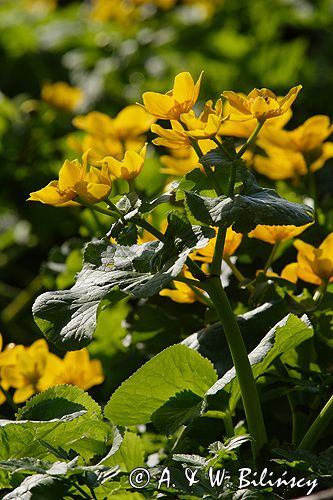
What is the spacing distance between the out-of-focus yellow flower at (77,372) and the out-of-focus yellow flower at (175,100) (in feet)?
1.61

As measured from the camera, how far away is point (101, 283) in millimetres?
1021

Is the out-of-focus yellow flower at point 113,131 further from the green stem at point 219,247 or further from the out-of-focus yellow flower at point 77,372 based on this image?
the green stem at point 219,247

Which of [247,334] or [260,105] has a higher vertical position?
[260,105]

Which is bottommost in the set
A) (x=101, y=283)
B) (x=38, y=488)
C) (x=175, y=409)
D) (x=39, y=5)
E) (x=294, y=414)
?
(x=39, y=5)

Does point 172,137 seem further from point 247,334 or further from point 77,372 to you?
point 77,372

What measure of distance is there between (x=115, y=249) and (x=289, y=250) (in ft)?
1.75

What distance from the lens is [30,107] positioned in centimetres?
244

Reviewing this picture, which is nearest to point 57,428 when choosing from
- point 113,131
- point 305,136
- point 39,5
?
point 305,136

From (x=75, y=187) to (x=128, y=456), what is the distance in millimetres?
361

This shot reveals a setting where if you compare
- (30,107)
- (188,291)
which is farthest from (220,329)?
(30,107)

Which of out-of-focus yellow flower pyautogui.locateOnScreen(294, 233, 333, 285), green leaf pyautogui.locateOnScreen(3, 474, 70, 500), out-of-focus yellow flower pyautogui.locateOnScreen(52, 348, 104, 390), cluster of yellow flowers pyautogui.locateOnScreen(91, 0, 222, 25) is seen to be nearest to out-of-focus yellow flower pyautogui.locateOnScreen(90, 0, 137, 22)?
cluster of yellow flowers pyautogui.locateOnScreen(91, 0, 222, 25)

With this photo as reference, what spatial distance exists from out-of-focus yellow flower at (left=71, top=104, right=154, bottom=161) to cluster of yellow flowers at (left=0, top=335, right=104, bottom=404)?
0.47m

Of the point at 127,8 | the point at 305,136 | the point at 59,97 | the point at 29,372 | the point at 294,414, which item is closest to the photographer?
the point at 294,414

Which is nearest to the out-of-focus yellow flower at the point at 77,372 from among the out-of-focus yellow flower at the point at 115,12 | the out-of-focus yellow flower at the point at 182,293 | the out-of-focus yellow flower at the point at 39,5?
the out-of-focus yellow flower at the point at 182,293
